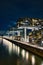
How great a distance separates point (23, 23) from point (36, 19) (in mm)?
3438

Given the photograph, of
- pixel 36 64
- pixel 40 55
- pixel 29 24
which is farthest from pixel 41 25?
pixel 36 64

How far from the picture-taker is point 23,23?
46062 millimetres

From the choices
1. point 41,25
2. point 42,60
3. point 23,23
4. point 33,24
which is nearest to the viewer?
point 42,60

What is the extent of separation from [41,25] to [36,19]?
5927mm

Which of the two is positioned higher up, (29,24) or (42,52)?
(29,24)

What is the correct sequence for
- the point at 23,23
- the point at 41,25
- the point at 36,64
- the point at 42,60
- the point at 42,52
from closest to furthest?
1. the point at 36,64
2. the point at 42,60
3. the point at 42,52
4. the point at 41,25
5. the point at 23,23

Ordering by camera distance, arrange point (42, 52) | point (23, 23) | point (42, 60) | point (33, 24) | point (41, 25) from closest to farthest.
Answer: point (42, 60) < point (42, 52) < point (41, 25) < point (33, 24) < point (23, 23)

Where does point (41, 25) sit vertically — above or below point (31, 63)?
above

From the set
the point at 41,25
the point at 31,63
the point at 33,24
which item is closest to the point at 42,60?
the point at 31,63

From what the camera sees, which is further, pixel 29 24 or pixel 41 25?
pixel 29 24

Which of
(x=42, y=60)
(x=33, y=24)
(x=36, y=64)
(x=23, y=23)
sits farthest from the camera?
(x=23, y=23)

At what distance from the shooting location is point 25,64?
13352mm

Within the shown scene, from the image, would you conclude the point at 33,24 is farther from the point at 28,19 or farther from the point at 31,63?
the point at 31,63

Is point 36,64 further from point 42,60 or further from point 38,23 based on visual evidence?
point 38,23
